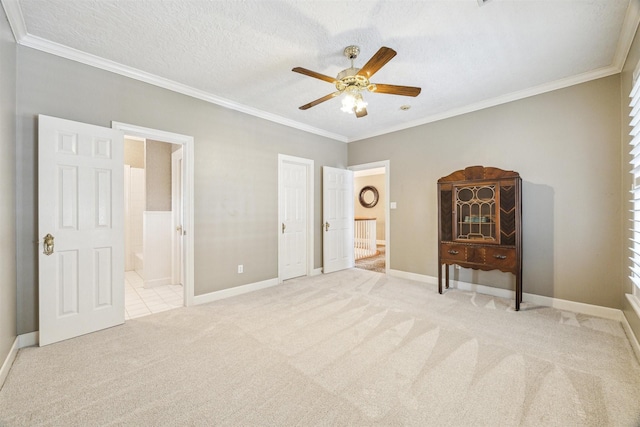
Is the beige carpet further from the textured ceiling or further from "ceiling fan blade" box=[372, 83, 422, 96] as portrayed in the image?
the textured ceiling

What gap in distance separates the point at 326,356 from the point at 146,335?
69.5 inches

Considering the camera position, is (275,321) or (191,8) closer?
(191,8)

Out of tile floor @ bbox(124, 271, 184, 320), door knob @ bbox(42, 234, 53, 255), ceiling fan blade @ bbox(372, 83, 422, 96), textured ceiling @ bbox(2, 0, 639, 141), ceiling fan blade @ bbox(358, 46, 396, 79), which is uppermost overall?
textured ceiling @ bbox(2, 0, 639, 141)

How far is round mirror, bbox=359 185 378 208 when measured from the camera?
9172 mm

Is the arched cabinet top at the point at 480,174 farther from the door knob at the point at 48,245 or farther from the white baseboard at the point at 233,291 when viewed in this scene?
the door knob at the point at 48,245

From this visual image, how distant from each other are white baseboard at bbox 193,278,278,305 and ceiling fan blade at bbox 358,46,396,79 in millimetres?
3135

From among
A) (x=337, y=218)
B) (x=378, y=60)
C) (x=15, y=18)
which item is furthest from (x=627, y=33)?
(x=15, y=18)

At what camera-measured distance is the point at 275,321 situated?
9.35 ft

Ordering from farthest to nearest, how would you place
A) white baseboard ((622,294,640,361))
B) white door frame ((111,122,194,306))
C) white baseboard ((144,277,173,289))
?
white baseboard ((144,277,173,289)) → white door frame ((111,122,194,306)) → white baseboard ((622,294,640,361))

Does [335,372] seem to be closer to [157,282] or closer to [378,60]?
A: [378,60]

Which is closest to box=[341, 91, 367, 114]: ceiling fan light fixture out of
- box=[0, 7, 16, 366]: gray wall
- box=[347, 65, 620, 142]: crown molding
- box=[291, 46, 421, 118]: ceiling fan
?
box=[291, 46, 421, 118]: ceiling fan

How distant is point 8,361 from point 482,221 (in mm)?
4827

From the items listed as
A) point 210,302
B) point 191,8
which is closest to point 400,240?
point 210,302

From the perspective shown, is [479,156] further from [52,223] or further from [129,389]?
[52,223]
